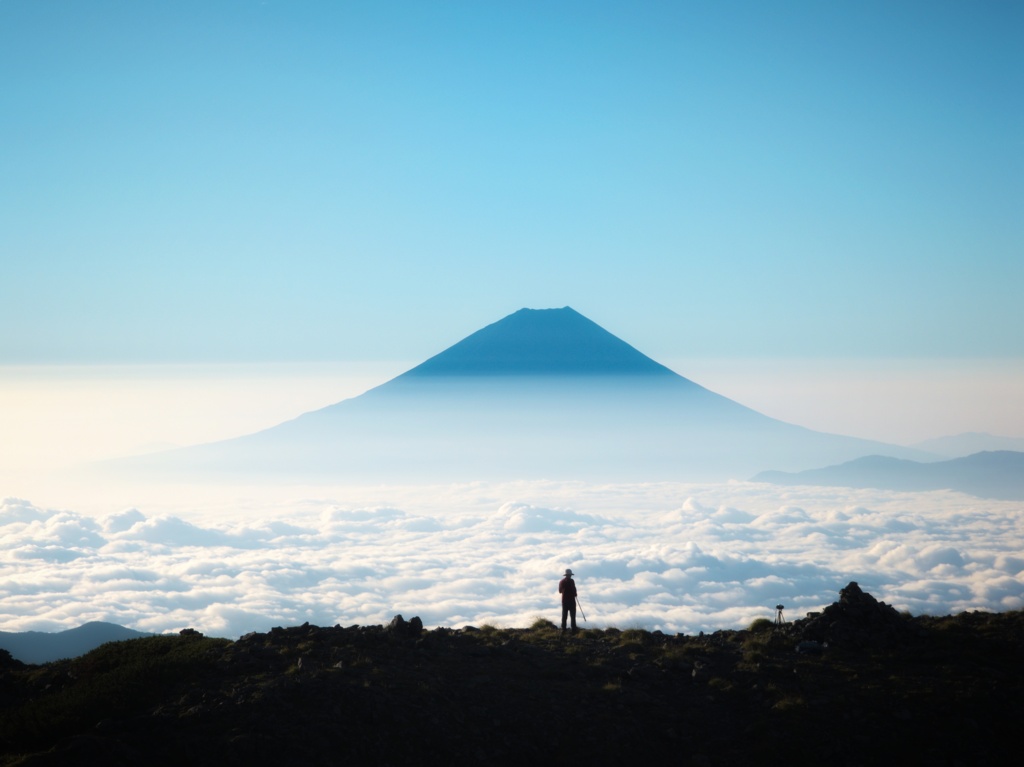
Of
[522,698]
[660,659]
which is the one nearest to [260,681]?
[522,698]

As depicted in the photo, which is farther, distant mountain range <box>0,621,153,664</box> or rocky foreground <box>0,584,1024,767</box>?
distant mountain range <box>0,621,153,664</box>

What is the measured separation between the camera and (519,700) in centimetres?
1614

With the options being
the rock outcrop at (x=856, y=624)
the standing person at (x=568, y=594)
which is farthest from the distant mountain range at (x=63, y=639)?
the rock outcrop at (x=856, y=624)

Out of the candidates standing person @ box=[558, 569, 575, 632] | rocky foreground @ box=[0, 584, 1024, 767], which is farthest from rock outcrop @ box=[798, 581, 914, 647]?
standing person @ box=[558, 569, 575, 632]

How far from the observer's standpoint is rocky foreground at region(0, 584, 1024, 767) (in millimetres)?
14406

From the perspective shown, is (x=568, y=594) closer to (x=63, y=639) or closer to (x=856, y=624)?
(x=856, y=624)

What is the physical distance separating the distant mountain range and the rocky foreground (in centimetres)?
7927

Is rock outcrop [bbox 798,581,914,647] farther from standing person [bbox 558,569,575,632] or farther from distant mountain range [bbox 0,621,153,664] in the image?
distant mountain range [bbox 0,621,153,664]

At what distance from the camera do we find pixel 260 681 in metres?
16.0

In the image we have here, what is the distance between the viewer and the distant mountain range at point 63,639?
87750 mm

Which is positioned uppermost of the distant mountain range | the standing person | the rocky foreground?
the standing person

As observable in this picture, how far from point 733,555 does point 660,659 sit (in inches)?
4936

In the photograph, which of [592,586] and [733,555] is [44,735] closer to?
[592,586]

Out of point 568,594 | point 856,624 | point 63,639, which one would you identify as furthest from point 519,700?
point 63,639
